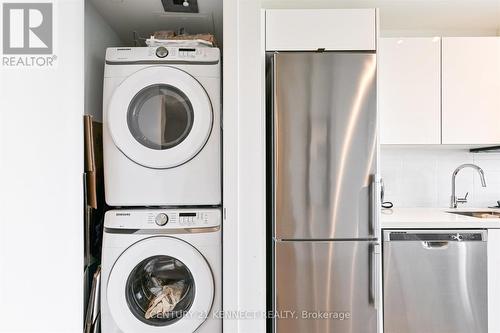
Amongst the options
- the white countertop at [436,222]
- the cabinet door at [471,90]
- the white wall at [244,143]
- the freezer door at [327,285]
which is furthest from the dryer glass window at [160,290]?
the cabinet door at [471,90]

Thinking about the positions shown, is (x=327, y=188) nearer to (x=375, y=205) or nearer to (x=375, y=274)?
(x=375, y=205)

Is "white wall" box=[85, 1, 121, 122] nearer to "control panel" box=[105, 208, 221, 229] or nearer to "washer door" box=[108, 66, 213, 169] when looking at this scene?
"washer door" box=[108, 66, 213, 169]

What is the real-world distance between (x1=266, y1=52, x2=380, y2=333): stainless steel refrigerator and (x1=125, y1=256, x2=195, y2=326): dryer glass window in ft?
1.88

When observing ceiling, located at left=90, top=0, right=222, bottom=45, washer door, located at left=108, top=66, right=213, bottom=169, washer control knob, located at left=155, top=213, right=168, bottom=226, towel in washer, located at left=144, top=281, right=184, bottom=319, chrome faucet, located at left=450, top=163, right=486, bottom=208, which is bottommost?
towel in washer, located at left=144, top=281, right=184, bottom=319

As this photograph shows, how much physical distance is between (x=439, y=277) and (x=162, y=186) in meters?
1.67

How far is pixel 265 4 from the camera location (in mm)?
2188

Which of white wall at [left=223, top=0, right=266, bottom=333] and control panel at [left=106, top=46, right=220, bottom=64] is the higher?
control panel at [left=106, top=46, right=220, bottom=64]

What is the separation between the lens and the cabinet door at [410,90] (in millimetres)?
2064

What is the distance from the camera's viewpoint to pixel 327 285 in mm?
1729

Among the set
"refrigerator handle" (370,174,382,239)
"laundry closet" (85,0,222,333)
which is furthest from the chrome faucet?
"laundry closet" (85,0,222,333)

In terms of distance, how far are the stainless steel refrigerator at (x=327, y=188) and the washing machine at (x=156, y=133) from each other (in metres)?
0.39

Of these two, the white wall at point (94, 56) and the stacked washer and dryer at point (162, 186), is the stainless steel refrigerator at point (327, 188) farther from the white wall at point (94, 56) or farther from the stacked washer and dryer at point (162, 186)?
the white wall at point (94, 56)

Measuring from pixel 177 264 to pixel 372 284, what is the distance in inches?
43.7

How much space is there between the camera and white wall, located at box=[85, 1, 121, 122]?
179cm
